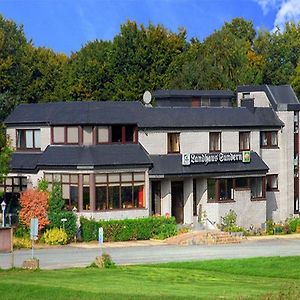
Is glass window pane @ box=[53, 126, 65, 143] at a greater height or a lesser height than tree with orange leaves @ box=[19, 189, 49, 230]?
greater

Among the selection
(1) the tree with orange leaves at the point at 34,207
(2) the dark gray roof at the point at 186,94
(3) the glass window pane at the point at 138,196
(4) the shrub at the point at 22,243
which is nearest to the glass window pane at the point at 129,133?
(3) the glass window pane at the point at 138,196

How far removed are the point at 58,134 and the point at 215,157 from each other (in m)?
10.00

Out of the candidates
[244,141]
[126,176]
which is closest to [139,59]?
[244,141]

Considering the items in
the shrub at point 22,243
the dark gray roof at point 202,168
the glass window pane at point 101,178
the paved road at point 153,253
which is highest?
the dark gray roof at point 202,168

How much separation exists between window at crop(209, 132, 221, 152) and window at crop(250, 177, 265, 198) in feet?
10.0

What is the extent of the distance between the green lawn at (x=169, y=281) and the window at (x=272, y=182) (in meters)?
19.8

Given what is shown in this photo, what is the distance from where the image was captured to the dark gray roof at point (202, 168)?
56.2m

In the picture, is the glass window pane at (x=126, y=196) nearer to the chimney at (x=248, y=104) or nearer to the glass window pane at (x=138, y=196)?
the glass window pane at (x=138, y=196)

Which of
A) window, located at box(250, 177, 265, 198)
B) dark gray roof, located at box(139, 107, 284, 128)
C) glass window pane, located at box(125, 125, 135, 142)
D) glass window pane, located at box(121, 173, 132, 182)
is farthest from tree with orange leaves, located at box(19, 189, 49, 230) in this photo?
window, located at box(250, 177, 265, 198)

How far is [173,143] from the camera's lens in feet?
190

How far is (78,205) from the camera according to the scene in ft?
175

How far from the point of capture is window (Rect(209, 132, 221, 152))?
59438 millimetres

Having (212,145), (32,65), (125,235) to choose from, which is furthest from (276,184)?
(32,65)

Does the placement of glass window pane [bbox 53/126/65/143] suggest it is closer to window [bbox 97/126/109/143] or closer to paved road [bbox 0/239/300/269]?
window [bbox 97/126/109/143]
